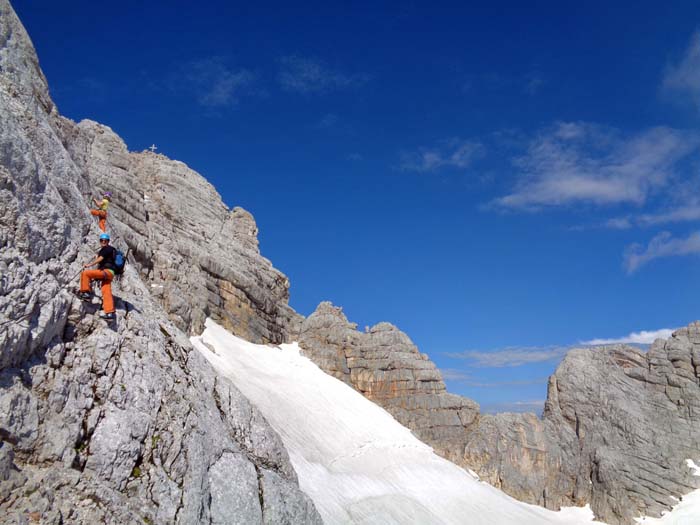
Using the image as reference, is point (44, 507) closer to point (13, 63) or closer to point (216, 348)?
point (13, 63)

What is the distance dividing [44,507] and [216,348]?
Result: 1150 inches

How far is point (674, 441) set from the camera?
155ft

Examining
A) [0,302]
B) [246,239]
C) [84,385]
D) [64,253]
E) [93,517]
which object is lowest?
[93,517]

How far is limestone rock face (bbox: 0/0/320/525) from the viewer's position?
12945 millimetres

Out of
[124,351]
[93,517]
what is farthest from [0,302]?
[93,517]

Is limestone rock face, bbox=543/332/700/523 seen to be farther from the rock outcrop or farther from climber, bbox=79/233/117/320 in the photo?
climber, bbox=79/233/117/320

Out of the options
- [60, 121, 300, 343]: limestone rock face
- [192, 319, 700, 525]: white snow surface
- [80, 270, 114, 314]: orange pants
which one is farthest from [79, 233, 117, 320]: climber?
[60, 121, 300, 343]: limestone rock face

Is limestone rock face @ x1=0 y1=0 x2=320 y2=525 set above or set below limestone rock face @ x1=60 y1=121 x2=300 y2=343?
below

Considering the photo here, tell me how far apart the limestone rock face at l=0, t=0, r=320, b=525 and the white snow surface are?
39.5ft

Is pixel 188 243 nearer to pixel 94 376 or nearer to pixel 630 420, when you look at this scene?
pixel 94 376

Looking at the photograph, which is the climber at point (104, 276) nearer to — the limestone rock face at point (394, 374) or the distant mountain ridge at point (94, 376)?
the distant mountain ridge at point (94, 376)

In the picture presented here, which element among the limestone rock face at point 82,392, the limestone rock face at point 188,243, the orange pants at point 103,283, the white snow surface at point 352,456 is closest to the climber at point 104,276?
the orange pants at point 103,283

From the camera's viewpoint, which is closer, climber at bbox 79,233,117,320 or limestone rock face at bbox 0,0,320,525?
limestone rock face at bbox 0,0,320,525

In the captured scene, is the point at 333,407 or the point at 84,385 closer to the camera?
the point at 84,385
